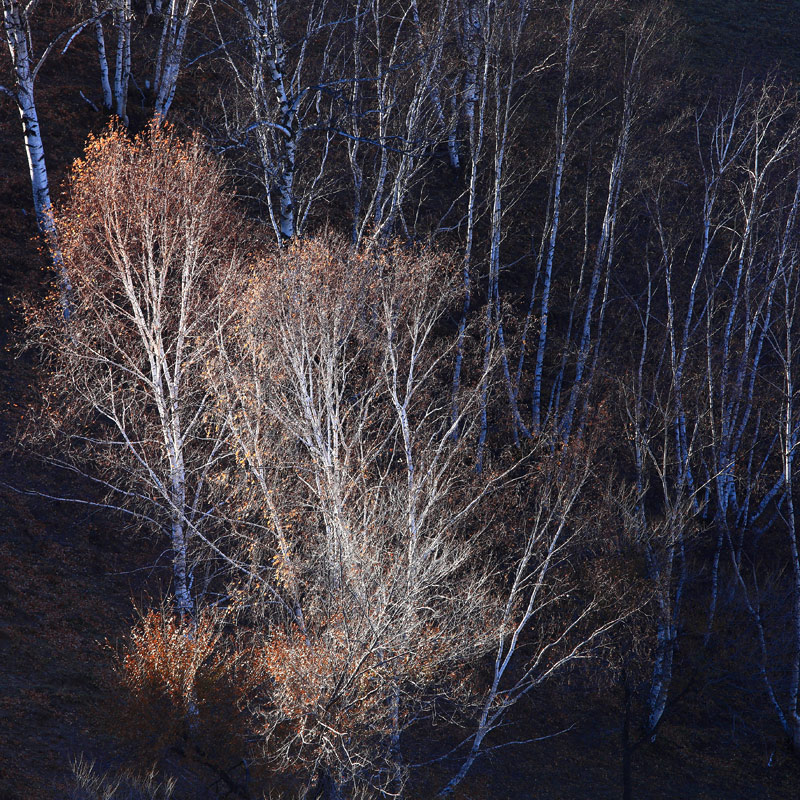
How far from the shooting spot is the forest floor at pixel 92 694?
13016 millimetres

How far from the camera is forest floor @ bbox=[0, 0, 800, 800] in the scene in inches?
512

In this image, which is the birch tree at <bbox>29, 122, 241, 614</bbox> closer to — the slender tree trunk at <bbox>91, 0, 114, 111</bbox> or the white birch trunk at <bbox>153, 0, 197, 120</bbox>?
the white birch trunk at <bbox>153, 0, 197, 120</bbox>

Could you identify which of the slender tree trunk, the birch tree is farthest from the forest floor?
the slender tree trunk

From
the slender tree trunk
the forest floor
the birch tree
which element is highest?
the slender tree trunk

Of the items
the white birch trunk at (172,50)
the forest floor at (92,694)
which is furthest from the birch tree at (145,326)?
the white birch trunk at (172,50)

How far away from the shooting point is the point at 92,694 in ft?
45.6

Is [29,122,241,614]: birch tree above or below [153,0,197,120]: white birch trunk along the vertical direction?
below

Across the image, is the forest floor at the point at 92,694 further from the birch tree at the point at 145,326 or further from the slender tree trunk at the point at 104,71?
the slender tree trunk at the point at 104,71

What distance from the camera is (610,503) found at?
17406 mm

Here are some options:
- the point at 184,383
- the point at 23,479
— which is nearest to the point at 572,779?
the point at 184,383

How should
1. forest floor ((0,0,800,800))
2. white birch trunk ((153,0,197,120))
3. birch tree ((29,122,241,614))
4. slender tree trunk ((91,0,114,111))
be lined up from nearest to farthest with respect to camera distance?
forest floor ((0,0,800,800)) → birch tree ((29,122,241,614)) → white birch trunk ((153,0,197,120)) → slender tree trunk ((91,0,114,111))

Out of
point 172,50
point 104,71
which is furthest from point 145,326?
point 104,71

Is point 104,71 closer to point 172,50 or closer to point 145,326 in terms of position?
point 172,50

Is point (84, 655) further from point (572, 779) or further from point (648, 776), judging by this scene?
point (648, 776)
